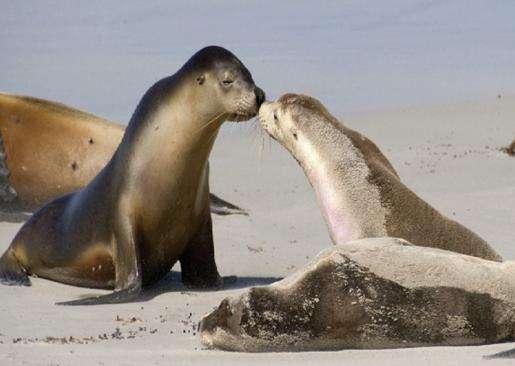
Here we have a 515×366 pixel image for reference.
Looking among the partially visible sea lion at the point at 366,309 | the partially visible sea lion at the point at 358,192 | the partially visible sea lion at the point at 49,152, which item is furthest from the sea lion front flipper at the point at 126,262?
the partially visible sea lion at the point at 49,152

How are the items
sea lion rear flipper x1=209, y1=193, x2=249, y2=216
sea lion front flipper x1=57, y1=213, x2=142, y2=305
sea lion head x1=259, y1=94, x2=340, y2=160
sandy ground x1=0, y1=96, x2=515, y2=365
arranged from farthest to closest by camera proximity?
1. sea lion rear flipper x1=209, y1=193, x2=249, y2=216
2. sea lion front flipper x1=57, y1=213, x2=142, y2=305
3. sea lion head x1=259, y1=94, x2=340, y2=160
4. sandy ground x1=0, y1=96, x2=515, y2=365

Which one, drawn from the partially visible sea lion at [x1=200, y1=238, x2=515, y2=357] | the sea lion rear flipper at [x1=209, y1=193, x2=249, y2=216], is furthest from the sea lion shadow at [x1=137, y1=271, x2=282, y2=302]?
the partially visible sea lion at [x1=200, y1=238, x2=515, y2=357]

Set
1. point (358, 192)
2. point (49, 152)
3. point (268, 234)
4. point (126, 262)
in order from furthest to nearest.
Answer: point (49, 152)
point (268, 234)
point (126, 262)
point (358, 192)

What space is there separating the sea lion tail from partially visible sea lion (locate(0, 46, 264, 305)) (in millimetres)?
373

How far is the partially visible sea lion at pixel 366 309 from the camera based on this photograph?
21.3 ft

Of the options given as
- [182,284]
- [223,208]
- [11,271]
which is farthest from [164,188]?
[223,208]

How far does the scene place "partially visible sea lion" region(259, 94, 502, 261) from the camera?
27.9 ft

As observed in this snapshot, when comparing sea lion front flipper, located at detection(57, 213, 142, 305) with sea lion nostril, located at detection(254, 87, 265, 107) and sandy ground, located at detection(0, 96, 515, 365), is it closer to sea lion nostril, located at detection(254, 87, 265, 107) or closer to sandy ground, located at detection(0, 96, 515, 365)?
sandy ground, located at detection(0, 96, 515, 365)

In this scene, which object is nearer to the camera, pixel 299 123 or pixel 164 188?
pixel 299 123

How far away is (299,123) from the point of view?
29.5 ft

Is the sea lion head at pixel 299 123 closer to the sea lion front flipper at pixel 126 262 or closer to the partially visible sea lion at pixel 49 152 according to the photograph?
the sea lion front flipper at pixel 126 262

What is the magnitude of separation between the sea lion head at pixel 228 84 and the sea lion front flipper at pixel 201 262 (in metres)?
0.73

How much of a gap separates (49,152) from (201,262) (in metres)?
3.88

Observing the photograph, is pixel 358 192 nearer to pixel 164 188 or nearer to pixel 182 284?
pixel 164 188
